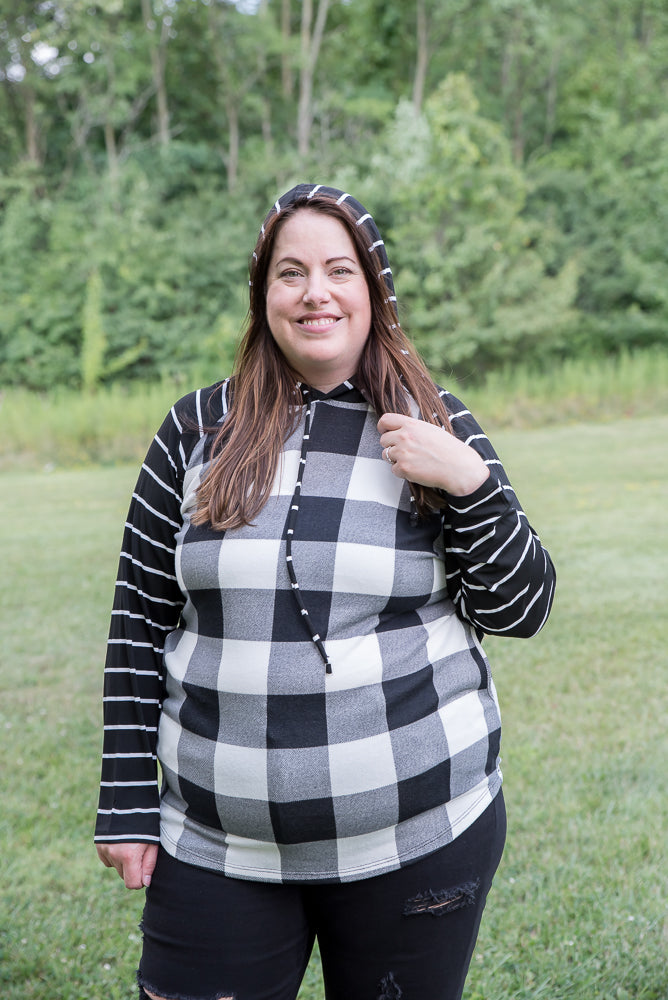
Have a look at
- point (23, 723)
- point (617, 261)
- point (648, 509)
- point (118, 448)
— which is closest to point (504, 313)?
point (617, 261)

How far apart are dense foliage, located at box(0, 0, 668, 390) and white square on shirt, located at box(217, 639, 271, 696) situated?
15469 mm

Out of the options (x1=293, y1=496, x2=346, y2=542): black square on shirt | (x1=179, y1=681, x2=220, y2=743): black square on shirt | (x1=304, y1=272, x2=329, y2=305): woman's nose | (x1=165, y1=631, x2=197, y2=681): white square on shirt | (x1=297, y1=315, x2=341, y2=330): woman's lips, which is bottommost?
(x1=179, y1=681, x2=220, y2=743): black square on shirt

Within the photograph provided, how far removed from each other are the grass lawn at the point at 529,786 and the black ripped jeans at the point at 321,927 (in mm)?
1221

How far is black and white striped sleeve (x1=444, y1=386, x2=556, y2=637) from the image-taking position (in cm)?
141

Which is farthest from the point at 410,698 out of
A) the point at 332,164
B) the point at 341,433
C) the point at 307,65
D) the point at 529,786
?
the point at 307,65

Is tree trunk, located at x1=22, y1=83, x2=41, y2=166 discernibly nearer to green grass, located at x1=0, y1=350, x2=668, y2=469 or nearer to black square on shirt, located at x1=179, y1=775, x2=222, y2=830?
green grass, located at x1=0, y1=350, x2=668, y2=469

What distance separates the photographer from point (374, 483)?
4.91 ft

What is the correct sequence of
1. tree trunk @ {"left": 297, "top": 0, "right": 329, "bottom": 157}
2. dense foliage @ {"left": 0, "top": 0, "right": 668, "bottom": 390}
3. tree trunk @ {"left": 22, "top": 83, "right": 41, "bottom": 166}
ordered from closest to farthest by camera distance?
dense foliage @ {"left": 0, "top": 0, "right": 668, "bottom": 390} < tree trunk @ {"left": 22, "top": 83, "right": 41, "bottom": 166} < tree trunk @ {"left": 297, "top": 0, "right": 329, "bottom": 157}

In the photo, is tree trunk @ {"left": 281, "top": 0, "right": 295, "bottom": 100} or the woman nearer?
the woman

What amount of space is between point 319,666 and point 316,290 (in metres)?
0.60

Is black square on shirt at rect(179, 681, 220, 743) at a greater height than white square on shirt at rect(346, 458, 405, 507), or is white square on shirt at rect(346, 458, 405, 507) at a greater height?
white square on shirt at rect(346, 458, 405, 507)

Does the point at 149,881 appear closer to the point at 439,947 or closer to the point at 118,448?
the point at 439,947

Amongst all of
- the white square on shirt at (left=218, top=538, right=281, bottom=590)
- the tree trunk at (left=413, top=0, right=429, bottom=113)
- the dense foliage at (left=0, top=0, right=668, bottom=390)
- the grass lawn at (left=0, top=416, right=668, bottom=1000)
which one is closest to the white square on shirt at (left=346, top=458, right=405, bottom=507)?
the white square on shirt at (left=218, top=538, right=281, bottom=590)

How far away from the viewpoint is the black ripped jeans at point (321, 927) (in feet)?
4.65
